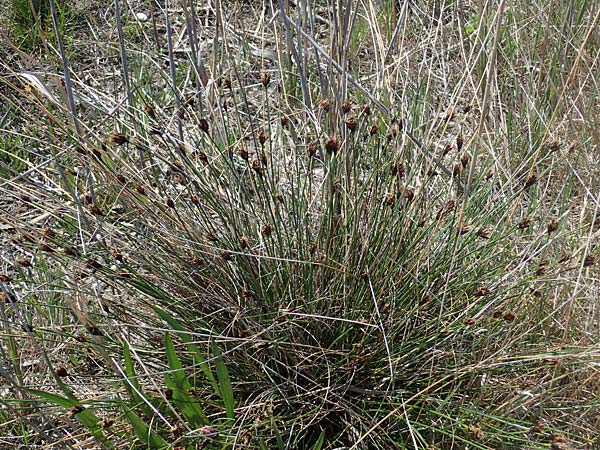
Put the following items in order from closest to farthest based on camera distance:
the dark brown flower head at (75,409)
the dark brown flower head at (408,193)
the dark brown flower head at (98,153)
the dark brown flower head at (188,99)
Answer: the dark brown flower head at (75,409), the dark brown flower head at (408,193), the dark brown flower head at (98,153), the dark brown flower head at (188,99)

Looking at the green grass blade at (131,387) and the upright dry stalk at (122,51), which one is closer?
the green grass blade at (131,387)

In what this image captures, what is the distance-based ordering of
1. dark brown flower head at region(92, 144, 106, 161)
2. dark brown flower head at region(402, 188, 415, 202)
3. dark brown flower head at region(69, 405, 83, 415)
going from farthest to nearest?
dark brown flower head at region(92, 144, 106, 161) < dark brown flower head at region(402, 188, 415, 202) < dark brown flower head at region(69, 405, 83, 415)

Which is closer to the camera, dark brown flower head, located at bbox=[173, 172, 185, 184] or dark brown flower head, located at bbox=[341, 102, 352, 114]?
dark brown flower head, located at bbox=[341, 102, 352, 114]

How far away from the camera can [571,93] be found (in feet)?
7.09

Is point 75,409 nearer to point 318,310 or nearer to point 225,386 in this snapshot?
point 225,386

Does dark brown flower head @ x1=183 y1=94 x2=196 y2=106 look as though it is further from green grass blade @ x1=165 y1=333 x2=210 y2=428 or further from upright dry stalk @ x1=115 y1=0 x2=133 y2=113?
green grass blade @ x1=165 y1=333 x2=210 y2=428

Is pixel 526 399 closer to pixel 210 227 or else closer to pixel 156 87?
pixel 210 227

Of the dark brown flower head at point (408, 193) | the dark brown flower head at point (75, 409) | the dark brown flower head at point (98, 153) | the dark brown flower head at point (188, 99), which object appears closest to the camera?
the dark brown flower head at point (75, 409)

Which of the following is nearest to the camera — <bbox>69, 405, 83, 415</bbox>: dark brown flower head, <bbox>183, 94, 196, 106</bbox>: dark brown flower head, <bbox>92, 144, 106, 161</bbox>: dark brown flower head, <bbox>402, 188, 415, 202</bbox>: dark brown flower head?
<bbox>69, 405, 83, 415</bbox>: dark brown flower head

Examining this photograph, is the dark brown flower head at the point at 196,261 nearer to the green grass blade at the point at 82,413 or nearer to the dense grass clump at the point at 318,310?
the dense grass clump at the point at 318,310

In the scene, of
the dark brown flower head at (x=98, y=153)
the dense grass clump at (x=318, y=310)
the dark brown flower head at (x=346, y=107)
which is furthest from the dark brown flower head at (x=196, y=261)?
the dark brown flower head at (x=346, y=107)

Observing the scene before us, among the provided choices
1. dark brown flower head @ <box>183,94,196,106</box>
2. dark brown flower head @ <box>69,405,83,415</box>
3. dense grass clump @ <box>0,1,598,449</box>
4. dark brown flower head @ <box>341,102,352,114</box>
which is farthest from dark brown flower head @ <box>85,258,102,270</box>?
dark brown flower head @ <box>341,102,352,114</box>

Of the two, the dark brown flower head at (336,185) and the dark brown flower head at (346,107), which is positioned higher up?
the dark brown flower head at (346,107)

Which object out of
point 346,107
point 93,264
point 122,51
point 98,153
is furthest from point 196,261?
point 122,51
